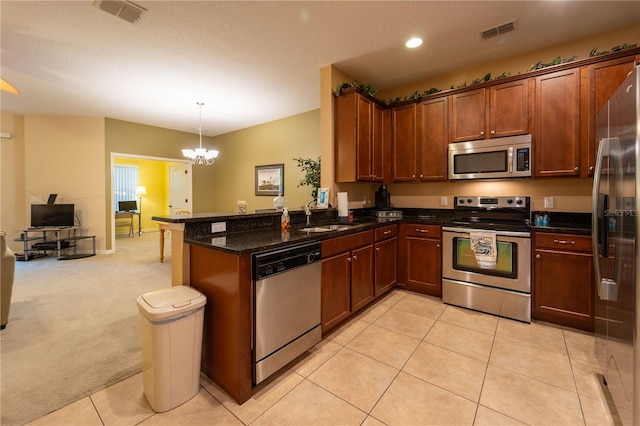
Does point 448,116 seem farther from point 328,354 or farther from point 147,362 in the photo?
point 147,362

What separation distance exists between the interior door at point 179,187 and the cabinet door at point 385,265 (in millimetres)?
5887

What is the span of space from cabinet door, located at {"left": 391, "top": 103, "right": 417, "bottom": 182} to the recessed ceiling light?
786 mm

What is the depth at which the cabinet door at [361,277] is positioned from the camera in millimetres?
2648

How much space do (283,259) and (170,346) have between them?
32.3 inches

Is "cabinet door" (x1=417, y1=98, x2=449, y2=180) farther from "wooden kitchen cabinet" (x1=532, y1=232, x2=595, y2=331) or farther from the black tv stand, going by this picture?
the black tv stand

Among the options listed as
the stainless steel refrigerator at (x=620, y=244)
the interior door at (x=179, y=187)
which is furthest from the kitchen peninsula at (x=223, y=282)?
the interior door at (x=179, y=187)

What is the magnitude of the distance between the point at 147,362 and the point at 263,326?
697 millimetres

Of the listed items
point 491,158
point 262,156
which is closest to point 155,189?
point 262,156

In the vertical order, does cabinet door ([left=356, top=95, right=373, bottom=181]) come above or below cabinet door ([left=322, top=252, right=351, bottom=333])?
above

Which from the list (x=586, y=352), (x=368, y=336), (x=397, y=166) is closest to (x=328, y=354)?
(x=368, y=336)

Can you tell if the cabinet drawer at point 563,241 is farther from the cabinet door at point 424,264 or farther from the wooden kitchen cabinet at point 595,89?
the cabinet door at point 424,264

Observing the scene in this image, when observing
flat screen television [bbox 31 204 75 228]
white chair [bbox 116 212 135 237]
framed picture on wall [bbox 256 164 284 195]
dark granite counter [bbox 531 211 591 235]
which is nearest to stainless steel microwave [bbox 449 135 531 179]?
dark granite counter [bbox 531 211 591 235]

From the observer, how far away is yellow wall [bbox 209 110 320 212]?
5598mm

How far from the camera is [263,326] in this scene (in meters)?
1.73
